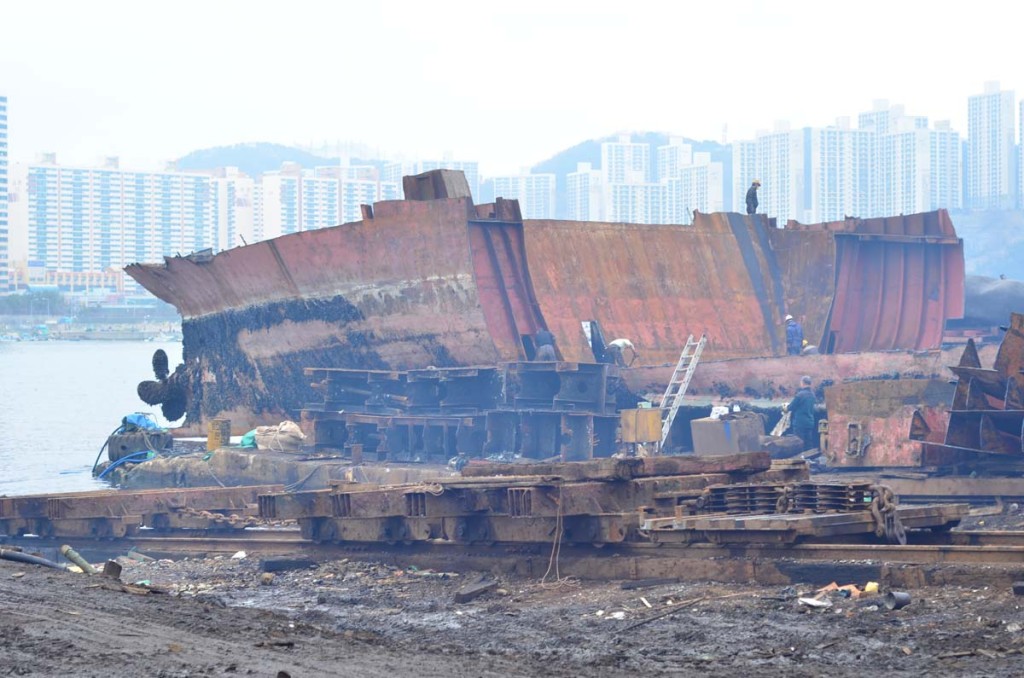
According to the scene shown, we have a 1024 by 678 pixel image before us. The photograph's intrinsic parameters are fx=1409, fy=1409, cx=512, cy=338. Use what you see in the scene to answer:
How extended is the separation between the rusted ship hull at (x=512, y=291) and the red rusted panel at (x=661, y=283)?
27 mm

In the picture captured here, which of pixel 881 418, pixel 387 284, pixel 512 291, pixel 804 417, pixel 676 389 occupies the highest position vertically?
pixel 387 284

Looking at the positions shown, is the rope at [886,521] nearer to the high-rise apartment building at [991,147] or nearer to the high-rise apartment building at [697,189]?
the high-rise apartment building at [991,147]

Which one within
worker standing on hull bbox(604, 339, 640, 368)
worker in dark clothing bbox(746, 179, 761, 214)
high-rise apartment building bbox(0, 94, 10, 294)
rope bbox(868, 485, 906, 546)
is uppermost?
high-rise apartment building bbox(0, 94, 10, 294)

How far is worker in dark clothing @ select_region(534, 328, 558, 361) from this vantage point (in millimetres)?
22391

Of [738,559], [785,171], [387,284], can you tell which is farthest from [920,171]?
[738,559]

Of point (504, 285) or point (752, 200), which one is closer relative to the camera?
point (504, 285)

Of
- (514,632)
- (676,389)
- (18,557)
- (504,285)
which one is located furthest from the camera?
(504,285)

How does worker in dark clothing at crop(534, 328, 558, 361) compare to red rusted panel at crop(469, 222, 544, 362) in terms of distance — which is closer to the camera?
worker in dark clothing at crop(534, 328, 558, 361)

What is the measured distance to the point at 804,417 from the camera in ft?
67.2

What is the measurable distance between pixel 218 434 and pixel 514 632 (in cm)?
1712

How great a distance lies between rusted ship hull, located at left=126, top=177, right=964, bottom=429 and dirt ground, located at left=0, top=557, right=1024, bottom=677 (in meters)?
12.3

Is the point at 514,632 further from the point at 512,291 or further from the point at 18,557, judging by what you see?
the point at 512,291

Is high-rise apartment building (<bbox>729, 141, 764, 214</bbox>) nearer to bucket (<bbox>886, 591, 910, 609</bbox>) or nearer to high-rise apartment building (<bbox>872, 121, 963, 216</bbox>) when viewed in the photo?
high-rise apartment building (<bbox>872, 121, 963, 216</bbox>)

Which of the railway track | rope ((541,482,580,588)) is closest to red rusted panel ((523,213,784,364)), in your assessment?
the railway track
